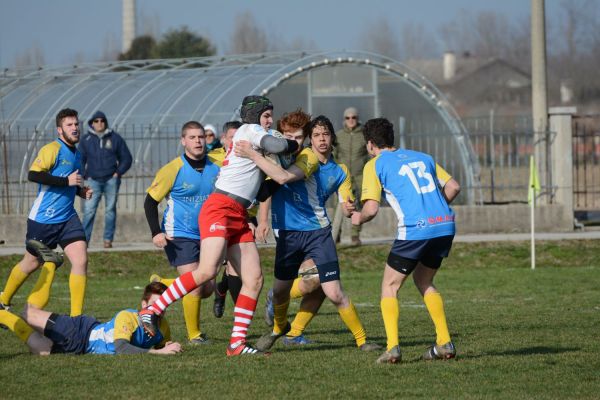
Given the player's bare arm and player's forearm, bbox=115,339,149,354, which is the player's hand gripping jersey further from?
player's forearm, bbox=115,339,149,354

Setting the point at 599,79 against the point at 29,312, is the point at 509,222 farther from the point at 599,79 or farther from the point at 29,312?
the point at 599,79

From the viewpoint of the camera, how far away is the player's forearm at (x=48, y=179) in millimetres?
11484

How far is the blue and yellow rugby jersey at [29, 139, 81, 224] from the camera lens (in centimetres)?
1166

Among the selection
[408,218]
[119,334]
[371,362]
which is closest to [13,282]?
[119,334]

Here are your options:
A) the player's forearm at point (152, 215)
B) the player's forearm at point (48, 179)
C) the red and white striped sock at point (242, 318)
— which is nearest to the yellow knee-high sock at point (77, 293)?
the player's forearm at point (48, 179)

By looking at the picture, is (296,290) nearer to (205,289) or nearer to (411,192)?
(205,289)

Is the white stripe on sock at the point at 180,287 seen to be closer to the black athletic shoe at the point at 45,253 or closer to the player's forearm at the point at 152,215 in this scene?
the player's forearm at the point at 152,215

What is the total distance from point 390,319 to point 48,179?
4232 millimetres

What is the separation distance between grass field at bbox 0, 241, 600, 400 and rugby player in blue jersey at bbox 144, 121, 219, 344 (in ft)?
1.42

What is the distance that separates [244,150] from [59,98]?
20.1 m

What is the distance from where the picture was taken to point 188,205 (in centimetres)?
1065

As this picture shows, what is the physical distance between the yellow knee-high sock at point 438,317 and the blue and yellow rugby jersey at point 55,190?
13.9ft

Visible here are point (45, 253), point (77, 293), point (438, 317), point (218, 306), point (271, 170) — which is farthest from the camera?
point (218, 306)

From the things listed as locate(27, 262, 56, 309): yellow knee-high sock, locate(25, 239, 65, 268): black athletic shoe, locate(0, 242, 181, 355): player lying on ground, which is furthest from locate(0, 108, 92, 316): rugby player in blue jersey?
locate(0, 242, 181, 355): player lying on ground
